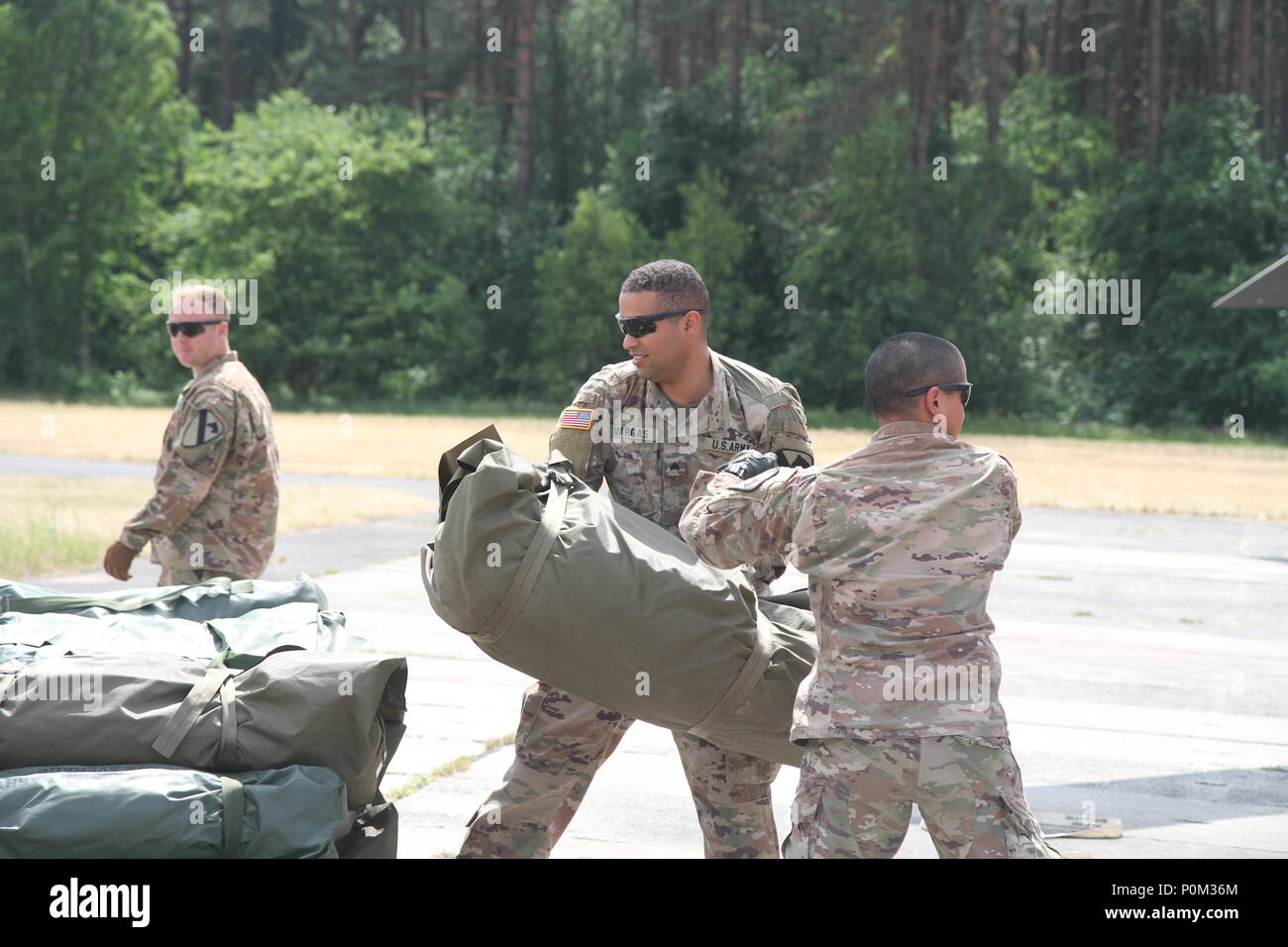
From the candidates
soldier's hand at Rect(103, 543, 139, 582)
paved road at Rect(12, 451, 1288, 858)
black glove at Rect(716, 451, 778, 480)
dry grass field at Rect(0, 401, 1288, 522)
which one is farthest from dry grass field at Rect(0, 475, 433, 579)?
black glove at Rect(716, 451, 778, 480)

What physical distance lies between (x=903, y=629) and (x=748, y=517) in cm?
47

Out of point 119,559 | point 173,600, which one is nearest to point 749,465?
point 173,600

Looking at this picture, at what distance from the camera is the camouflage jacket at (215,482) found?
5.84 m

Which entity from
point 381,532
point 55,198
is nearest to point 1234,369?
point 381,532

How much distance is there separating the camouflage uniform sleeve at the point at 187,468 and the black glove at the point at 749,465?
298cm

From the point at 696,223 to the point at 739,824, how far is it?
38480 millimetres

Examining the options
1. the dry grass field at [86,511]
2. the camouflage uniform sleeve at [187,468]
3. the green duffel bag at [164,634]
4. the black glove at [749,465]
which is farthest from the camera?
the dry grass field at [86,511]

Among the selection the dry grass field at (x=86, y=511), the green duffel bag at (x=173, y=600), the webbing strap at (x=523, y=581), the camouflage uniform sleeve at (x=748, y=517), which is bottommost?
the dry grass field at (x=86, y=511)

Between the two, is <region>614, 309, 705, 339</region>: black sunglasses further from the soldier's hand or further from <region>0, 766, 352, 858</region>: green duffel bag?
the soldier's hand

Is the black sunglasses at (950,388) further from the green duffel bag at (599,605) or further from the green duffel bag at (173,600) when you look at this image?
the green duffel bag at (173,600)

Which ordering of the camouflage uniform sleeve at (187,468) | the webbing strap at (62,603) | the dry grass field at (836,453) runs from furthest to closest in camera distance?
the dry grass field at (836,453) → the camouflage uniform sleeve at (187,468) → the webbing strap at (62,603)

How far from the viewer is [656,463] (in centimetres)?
434

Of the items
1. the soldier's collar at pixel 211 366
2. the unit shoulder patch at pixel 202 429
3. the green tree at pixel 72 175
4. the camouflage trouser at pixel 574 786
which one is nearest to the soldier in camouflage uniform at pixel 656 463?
the camouflage trouser at pixel 574 786

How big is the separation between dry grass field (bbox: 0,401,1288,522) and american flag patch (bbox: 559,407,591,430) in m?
16.2
